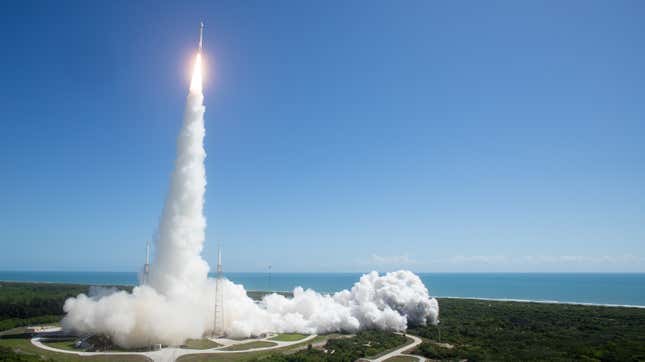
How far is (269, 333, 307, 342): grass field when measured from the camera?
143ft

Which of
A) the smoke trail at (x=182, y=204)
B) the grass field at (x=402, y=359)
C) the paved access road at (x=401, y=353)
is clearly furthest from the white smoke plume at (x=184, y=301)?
the grass field at (x=402, y=359)

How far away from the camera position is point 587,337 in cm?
4772

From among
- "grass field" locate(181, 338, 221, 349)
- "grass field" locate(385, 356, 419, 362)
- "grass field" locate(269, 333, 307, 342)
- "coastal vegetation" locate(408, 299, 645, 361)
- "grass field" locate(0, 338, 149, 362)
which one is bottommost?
"coastal vegetation" locate(408, 299, 645, 361)

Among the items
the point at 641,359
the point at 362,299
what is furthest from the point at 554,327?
the point at 362,299

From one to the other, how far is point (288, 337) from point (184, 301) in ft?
37.8

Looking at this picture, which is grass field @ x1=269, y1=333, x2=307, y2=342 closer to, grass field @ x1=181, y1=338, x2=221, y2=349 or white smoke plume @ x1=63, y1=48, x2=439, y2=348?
white smoke plume @ x1=63, y1=48, x2=439, y2=348

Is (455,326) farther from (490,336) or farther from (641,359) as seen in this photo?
(641,359)

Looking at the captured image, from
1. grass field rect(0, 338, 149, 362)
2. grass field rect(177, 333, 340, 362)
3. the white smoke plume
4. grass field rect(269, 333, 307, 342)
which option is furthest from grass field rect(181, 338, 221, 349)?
grass field rect(269, 333, 307, 342)

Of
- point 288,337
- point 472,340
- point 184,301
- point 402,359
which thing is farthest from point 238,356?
point 472,340

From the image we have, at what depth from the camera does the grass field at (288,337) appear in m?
43.6

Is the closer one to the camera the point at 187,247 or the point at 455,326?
the point at 187,247

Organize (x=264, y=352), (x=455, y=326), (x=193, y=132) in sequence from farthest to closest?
(x=455, y=326) < (x=193, y=132) < (x=264, y=352)

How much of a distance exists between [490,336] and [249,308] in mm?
27166

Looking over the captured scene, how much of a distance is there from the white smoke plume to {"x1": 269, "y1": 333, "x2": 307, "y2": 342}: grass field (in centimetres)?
118
